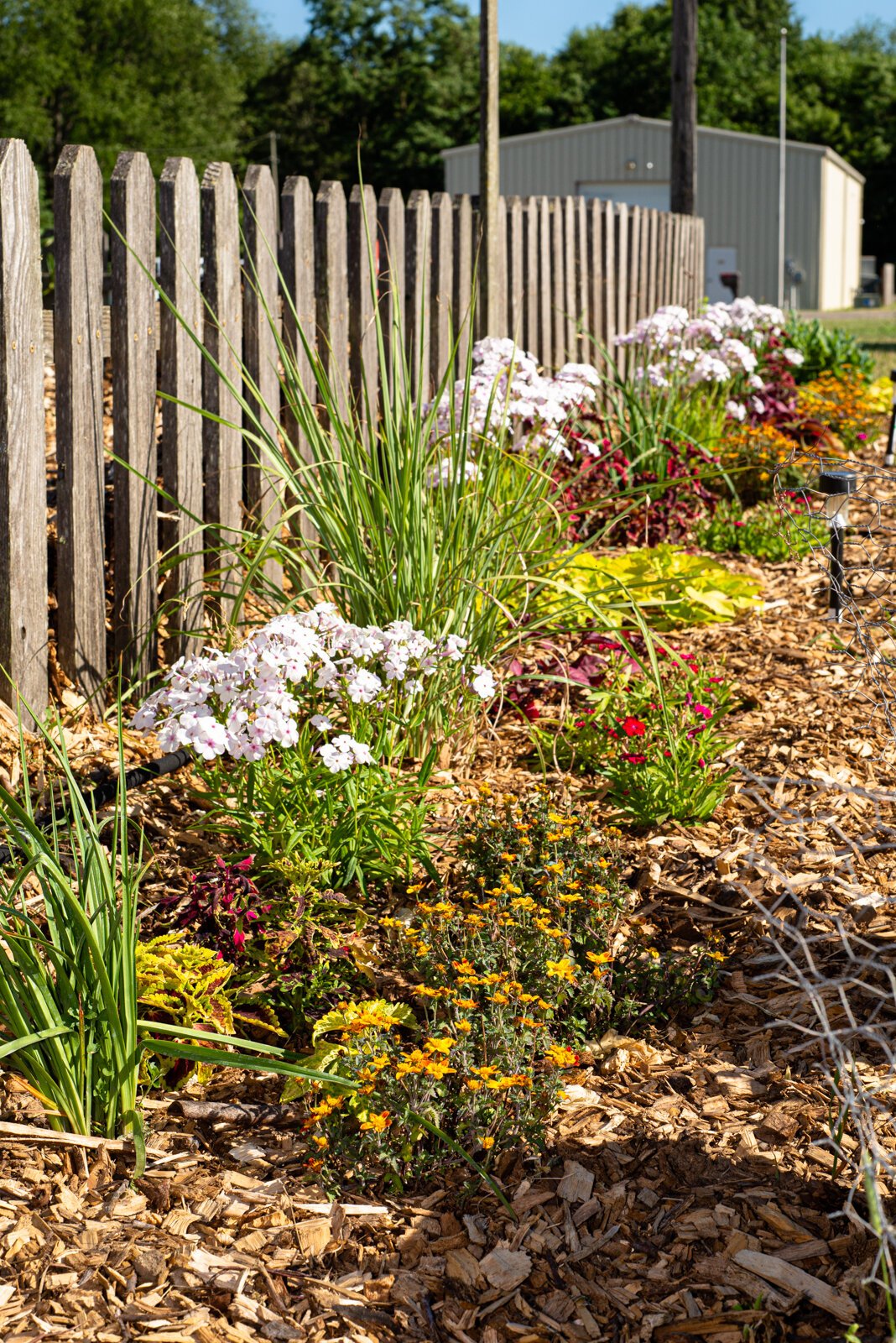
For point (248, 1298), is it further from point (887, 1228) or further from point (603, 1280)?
point (887, 1228)

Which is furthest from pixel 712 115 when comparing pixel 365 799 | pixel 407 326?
pixel 365 799

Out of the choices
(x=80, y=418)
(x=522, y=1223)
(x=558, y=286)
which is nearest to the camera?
(x=522, y=1223)

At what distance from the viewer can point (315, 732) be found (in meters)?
3.34

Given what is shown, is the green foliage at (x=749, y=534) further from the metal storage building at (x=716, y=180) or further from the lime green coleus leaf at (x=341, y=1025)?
the metal storage building at (x=716, y=180)

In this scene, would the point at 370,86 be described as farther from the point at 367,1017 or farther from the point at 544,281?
the point at 367,1017

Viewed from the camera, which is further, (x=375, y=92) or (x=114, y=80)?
(x=375, y=92)

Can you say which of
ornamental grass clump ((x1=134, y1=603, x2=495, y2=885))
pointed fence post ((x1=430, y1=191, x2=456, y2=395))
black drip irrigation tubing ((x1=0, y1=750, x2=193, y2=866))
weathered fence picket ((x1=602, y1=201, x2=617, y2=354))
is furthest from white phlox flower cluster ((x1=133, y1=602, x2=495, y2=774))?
weathered fence picket ((x1=602, y1=201, x2=617, y2=354))

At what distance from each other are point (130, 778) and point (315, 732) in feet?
1.60

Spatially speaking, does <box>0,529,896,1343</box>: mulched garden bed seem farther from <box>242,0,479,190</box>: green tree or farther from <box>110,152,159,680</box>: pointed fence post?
<box>242,0,479,190</box>: green tree

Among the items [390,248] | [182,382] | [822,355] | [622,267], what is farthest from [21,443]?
[822,355]

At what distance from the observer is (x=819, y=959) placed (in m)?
2.72

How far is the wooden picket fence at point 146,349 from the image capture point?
11.5ft

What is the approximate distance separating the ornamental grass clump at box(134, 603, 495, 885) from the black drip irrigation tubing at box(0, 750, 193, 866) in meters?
0.11

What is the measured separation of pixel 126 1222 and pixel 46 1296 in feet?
0.60
